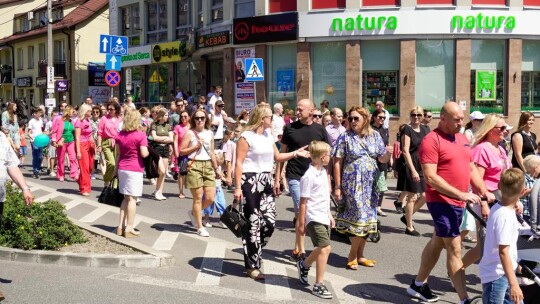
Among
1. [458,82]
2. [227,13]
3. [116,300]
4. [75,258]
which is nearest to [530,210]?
[116,300]

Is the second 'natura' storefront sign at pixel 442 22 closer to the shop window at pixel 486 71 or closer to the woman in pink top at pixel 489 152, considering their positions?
the shop window at pixel 486 71

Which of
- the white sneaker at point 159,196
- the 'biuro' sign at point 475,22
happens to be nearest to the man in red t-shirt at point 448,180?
the white sneaker at point 159,196

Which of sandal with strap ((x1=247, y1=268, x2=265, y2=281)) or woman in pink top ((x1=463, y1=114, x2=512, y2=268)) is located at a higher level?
woman in pink top ((x1=463, y1=114, x2=512, y2=268))

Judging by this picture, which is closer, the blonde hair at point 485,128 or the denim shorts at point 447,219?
the denim shorts at point 447,219

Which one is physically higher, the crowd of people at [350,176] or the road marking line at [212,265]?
the crowd of people at [350,176]

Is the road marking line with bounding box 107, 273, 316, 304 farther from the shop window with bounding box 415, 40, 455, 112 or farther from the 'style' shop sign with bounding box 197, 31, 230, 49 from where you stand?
the 'style' shop sign with bounding box 197, 31, 230, 49

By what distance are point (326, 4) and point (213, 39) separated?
5457mm

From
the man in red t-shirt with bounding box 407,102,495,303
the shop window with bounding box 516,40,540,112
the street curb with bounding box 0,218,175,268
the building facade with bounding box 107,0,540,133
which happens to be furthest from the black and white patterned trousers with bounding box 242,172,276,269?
the shop window with bounding box 516,40,540,112

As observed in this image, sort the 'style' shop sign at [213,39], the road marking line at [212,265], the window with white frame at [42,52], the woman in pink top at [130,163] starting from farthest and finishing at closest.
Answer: the window with white frame at [42,52] < the 'style' shop sign at [213,39] < the woman in pink top at [130,163] < the road marking line at [212,265]

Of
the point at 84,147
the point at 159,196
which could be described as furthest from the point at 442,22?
the point at 84,147

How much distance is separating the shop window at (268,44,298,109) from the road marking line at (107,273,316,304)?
1785 cm

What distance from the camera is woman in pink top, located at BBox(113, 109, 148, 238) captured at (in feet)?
32.1

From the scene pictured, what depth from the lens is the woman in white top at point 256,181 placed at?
309 inches

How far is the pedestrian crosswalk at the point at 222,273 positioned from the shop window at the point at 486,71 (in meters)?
15.3
